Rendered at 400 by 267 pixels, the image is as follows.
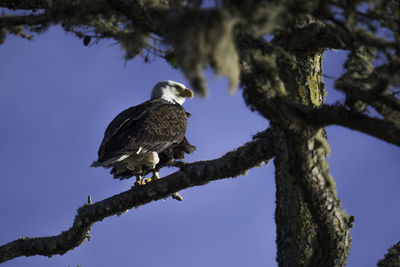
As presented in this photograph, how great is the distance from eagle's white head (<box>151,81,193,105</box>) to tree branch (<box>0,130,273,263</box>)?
8.83 feet

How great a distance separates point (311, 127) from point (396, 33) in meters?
0.85

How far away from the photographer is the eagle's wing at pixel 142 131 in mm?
5777

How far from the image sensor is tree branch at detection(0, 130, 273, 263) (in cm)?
460

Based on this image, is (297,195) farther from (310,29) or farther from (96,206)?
(96,206)

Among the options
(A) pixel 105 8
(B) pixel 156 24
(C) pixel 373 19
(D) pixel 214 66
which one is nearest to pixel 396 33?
(C) pixel 373 19

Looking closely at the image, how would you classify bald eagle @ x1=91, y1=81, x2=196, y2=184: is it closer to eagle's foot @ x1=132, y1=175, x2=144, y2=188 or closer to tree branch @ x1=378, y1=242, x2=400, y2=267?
eagle's foot @ x1=132, y1=175, x2=144, y2=188

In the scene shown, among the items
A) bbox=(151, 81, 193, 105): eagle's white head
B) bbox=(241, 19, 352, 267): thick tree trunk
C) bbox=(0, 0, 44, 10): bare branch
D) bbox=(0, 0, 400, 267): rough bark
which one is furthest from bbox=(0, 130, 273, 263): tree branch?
bbox=(151, 81, 193, 105): eagle's white head

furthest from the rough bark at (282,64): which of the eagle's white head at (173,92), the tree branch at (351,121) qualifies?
the eagle's white head at (173,92)

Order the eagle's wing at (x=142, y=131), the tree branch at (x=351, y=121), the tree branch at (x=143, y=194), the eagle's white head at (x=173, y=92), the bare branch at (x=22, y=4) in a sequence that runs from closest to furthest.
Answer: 1. the tree branch at (x=351, y=121)
2. the tree branch at (x=143, y=194)
3. the bare branch at (x=22, y=4)
4. the eagle's wing at (x=142, y=131)
5. the eagle's white head at (x=173, y=92)

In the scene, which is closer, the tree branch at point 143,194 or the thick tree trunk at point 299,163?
the thick tree trunk at point 299,163

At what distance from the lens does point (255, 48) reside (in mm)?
3305

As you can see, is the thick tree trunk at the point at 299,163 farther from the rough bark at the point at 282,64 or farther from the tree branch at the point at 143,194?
the tree branch at the point at 143,194

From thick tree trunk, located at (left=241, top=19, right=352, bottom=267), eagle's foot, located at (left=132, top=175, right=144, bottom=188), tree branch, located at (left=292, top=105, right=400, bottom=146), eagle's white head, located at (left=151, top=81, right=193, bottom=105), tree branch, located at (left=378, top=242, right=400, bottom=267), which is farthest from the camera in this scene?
eagle's white head, located at (left=151, top=81, right=193, bottom=105)

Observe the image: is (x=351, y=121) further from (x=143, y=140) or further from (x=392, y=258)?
(x=143, y=140)
